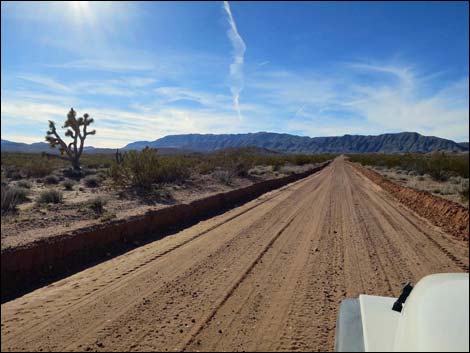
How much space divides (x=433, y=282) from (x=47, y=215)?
12.2 m

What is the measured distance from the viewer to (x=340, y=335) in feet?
9.25

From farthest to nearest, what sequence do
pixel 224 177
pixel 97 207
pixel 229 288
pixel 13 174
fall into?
pixel 224 177 < pixel 13 174 < pixel 97 207 < pixel 229 288

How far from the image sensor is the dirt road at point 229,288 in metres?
4.89

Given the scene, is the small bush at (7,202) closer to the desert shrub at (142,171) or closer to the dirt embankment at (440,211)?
the desert shrub at (142,171)

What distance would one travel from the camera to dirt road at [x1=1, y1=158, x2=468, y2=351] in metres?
4.89

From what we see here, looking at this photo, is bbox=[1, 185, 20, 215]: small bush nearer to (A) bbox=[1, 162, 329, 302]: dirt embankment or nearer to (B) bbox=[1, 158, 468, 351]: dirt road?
(A) bbox=[1, 162, 329, 302]: dirt embankment

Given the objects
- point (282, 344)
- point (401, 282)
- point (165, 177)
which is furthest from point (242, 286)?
point (165, 177)

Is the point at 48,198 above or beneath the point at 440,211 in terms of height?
above

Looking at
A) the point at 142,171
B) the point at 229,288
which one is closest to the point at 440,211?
the point at 229,288

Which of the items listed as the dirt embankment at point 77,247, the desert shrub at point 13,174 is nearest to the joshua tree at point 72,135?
the desert shrub at point 13,174

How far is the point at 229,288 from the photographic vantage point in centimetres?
671

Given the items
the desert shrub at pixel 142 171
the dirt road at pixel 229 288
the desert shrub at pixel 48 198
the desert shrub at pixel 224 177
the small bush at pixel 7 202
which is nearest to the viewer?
the dirt road at pixel 229 288

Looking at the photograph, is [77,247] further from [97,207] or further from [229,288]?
[97,207]

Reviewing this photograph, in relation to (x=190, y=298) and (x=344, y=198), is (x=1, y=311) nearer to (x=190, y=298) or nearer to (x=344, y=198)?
(x=190, y=298)
